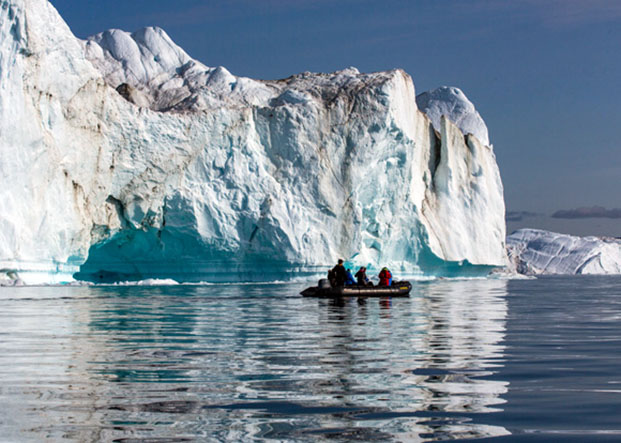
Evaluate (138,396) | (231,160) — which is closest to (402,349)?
(138,396)

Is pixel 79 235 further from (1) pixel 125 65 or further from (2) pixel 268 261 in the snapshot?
(1) pixel 125 65

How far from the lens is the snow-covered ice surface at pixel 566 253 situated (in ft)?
289

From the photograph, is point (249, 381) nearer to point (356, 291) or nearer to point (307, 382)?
point (307, 382)

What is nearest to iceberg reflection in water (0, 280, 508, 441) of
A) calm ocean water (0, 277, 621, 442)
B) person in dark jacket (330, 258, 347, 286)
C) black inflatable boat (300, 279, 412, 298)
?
calm ocean water (0, 277, 621, 442)

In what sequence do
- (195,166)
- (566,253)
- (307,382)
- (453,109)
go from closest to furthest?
(307,382) < (195,166) < (453,109) < (566,253)

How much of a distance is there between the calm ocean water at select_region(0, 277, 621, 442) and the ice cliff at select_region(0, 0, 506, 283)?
17139 millimetres

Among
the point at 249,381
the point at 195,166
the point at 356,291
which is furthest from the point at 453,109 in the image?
the point at 249,381

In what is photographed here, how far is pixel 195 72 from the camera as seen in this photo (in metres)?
36.1

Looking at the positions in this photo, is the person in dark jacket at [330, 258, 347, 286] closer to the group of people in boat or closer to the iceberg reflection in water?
the group of people in boat

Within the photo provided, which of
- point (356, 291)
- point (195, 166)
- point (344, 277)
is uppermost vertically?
point (195, 166)

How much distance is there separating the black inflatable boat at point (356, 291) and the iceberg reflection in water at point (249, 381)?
8.37m

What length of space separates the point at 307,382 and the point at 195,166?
88.5 feet

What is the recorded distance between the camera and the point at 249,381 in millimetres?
5219

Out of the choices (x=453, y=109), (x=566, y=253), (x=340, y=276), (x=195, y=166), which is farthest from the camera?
(x=566, y=253)
